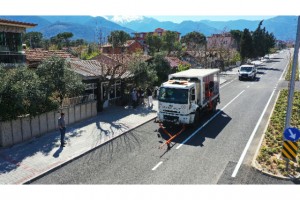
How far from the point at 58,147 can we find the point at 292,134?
34.7ft

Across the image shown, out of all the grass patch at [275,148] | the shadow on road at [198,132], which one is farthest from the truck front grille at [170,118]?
the grass patch at [275,148]

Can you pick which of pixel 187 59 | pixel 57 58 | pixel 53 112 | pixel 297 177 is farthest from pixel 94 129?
pixel 187 59

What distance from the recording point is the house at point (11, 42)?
19.8m

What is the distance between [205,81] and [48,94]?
1008 centimetres

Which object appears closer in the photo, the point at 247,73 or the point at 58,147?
the point at 58,147

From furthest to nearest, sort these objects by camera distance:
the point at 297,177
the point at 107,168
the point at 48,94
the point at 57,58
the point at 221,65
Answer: the point at 221,65 < the point at 57,58 < the point at 48,94 < the point at 107,168 < the point at 297,177

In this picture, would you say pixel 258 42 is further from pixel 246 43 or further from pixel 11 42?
pixel 11 42

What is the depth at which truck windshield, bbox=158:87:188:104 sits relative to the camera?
16625 millimetres

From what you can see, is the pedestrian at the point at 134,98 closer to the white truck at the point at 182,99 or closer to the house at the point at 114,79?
the house at the point at 114,79

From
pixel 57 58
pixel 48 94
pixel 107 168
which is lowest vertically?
pixel 107 168

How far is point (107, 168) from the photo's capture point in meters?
11.7

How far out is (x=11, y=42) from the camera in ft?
67.0

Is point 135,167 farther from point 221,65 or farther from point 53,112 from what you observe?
point 221,65

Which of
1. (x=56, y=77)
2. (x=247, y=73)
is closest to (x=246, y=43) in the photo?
(x=247, y=73)
